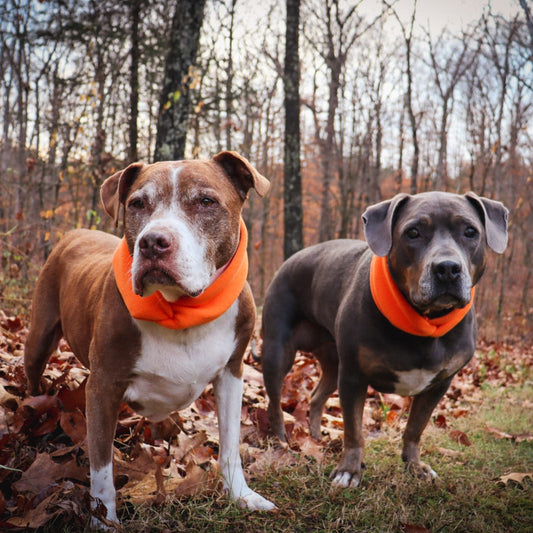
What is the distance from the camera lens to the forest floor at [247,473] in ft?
8.16

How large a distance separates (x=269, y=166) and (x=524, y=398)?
685 inches

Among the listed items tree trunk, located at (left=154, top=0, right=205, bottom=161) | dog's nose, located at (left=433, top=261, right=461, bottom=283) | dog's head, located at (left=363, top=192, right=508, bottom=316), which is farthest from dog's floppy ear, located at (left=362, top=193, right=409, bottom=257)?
tree trunk, located at (left=154, top=0, right=205, bottom=161)

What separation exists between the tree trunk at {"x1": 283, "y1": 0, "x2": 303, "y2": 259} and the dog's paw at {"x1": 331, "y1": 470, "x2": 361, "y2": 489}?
625 cm

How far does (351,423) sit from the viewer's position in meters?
3.32

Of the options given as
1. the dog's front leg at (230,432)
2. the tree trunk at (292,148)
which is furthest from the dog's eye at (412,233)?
the tree trunk at (292,148)

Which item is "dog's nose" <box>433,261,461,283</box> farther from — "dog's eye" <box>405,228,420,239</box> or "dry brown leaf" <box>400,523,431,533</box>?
"dry brown leaf" <box>400,523,431,533</box>

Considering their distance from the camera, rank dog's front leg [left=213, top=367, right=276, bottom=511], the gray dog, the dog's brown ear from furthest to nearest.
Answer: the gray dog, dog's front leg [left=213, top=367, right=276, bottom=511], the dog's brown ear

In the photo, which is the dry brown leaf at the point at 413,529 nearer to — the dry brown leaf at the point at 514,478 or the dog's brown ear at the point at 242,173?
the dry brown leaf at the point at 514,478

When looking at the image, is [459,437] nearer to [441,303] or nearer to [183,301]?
[441,303]

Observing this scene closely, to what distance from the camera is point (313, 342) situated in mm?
4180

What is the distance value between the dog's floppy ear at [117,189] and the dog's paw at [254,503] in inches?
62.6

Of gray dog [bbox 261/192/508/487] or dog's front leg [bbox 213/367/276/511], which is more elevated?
gray dog [bbox 261/192/508/487]

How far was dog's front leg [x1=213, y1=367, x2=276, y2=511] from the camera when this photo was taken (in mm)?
2775

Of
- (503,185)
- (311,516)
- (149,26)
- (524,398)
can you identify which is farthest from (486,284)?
(311,516)
